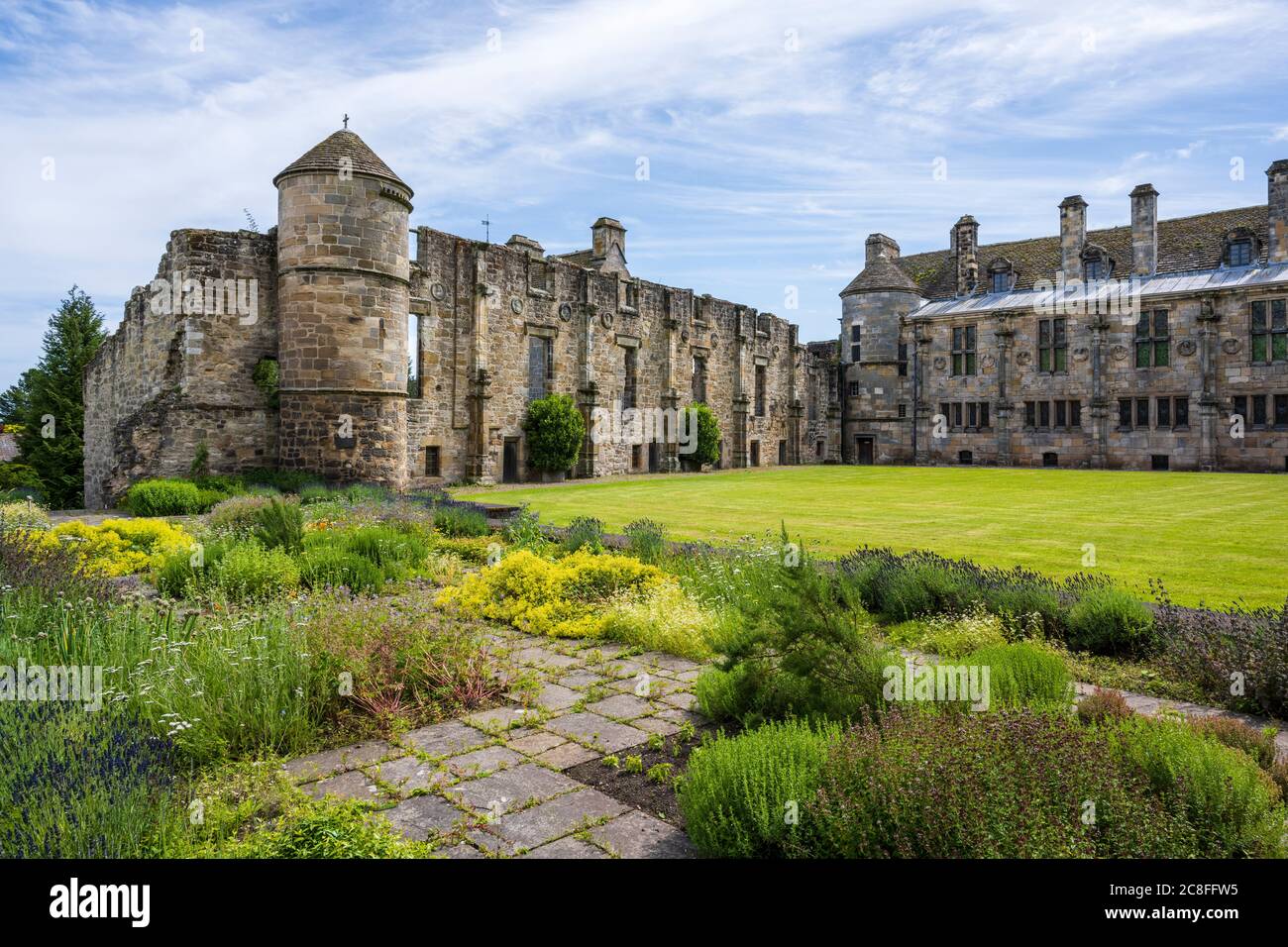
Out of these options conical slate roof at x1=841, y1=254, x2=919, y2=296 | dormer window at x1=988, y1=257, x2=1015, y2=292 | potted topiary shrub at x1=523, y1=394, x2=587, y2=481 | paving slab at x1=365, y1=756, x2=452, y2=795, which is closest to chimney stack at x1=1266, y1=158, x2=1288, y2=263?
dormer window at x1=988, y1=257, x2=1015, y2=292

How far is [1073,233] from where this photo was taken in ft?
130

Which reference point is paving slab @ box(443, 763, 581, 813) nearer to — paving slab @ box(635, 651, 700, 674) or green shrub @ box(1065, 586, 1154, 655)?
paving slab @ box(635, 651, 700, 674)

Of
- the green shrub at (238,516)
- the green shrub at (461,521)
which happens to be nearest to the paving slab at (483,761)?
the green shrub at (238,516)

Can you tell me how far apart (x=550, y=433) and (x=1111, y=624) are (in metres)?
24.1

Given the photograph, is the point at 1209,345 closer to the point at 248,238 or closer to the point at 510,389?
the point at 510,389

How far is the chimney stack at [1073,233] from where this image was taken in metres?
39.6

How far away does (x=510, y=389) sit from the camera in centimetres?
2911

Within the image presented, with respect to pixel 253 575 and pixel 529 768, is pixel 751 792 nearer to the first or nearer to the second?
pixel 529 768

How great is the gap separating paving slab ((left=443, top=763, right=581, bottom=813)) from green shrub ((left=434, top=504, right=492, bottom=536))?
8.70 metres

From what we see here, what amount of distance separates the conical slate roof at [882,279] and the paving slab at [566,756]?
43093 mm

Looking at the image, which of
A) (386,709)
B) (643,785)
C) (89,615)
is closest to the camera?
(643,785)

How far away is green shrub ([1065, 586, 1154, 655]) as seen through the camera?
21.4 feet
